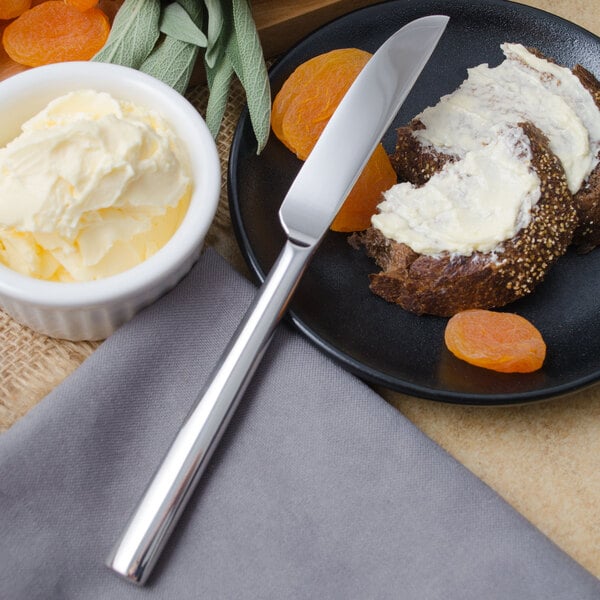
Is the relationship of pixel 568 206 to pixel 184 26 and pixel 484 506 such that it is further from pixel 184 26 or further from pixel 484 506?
pixel 184 26

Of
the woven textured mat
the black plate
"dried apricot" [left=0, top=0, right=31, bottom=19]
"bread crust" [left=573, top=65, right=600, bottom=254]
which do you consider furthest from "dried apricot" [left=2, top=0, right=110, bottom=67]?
"bread crust" [left=573, top=65, right=600, bottom=254]

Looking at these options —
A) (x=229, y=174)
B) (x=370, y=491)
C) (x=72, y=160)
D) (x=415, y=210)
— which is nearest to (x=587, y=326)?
(x=415, y=210)

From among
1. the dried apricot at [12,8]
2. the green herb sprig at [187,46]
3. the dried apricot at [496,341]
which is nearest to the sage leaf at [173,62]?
the green herb sprig at [187,46]

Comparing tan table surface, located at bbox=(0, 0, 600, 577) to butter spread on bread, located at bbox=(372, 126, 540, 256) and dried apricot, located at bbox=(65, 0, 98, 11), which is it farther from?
dried apricot, located at bbox=(65, 0, 98, 11)

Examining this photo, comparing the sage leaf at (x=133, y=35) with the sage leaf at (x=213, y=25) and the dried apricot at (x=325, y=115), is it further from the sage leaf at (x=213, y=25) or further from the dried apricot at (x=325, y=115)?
the dried apricot at (x=325, y=115)

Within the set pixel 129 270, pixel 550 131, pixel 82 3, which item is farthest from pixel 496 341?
pixel 82 3

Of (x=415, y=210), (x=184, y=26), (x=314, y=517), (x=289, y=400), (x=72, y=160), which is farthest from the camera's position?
(x=184, y=26)
